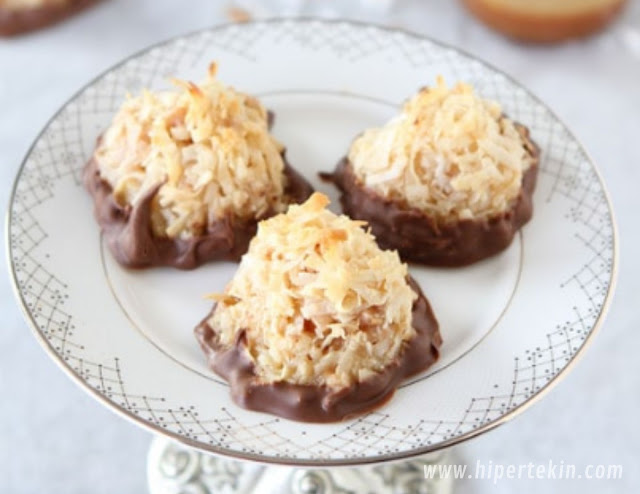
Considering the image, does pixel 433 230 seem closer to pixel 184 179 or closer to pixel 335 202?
pixel 335 202

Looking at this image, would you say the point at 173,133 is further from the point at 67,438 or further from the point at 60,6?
the point at 60,6

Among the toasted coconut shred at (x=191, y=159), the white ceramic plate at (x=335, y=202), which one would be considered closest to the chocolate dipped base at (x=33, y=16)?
the white ceramic plate at (x=335, y=202)

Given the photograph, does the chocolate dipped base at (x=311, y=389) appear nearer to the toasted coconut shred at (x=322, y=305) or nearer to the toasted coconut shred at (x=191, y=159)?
the toasted coconut shred at (x=322, y=305)

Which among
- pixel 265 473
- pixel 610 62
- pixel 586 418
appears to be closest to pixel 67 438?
pixel 265 473

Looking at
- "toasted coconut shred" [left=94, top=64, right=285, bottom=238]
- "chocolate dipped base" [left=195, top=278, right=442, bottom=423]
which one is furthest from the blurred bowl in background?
"chocolate dipped base" [left=195, top=278, right=442, bottom=423]

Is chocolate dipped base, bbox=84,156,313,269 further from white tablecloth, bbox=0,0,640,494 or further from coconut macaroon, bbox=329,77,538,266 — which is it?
white tablecloth, bbox=0,0,640,494

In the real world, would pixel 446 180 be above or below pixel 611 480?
above

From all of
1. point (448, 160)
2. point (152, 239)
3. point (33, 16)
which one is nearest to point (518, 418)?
point (448, 160)
